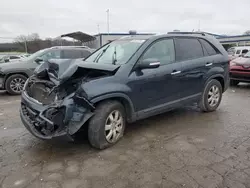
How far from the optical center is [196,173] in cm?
271

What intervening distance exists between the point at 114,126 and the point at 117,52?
143 cm

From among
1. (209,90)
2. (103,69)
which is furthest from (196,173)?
(209,90)

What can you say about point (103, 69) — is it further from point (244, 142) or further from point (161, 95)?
point (244, 142)

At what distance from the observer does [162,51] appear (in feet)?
13.2

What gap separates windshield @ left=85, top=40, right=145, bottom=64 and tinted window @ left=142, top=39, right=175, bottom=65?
9.1 inches

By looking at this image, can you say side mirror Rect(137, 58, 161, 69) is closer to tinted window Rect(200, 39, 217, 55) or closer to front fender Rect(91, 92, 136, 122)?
front fender Rect(91, 92, 136, 122)

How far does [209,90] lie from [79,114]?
3151mm

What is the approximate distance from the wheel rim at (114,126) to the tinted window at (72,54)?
5.41 meters

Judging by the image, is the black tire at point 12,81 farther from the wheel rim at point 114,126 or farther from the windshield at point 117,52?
the wheel rim at point 114,126

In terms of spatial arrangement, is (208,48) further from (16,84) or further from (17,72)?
(16,84)

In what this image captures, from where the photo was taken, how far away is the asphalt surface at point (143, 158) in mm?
2584

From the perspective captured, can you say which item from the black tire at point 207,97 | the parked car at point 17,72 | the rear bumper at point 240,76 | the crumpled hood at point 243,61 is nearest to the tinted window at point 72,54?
the parked car at point 17,72

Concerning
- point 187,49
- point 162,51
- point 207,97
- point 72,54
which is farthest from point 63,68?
point 72,54

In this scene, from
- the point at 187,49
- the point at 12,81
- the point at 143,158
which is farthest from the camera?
the point at 12,81
